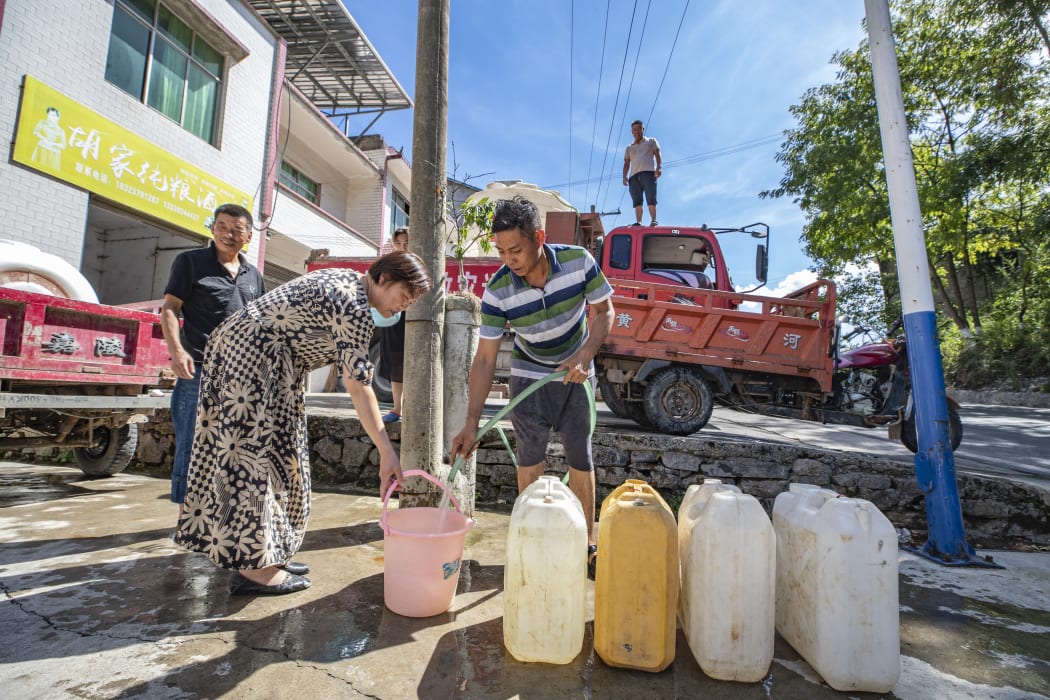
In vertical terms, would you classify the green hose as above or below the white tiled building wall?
below

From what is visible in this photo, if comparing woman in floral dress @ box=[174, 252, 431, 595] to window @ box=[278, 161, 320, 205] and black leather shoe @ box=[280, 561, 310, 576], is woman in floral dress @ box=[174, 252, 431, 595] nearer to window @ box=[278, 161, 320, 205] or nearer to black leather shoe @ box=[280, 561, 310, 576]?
black leather shoe @ box=[280, 561, 310, 576]

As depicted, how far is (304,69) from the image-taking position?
1116 cm

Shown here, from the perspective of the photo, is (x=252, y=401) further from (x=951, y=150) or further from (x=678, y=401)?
(x=951, y=150)

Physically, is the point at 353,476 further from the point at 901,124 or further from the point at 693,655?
the point at 901,124

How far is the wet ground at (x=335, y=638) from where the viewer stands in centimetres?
148

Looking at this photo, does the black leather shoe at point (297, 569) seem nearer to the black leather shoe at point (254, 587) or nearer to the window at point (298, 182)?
the black leather shoe at point (254, 587)

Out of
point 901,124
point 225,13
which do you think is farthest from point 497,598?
point 225,13

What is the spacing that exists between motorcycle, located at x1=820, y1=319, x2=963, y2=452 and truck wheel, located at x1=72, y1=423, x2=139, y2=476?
6176mm

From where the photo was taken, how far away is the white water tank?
3.01 metres

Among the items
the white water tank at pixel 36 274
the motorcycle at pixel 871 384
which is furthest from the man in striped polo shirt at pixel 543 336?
the motorcycle at pixel 871 384

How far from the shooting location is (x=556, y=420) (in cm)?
246

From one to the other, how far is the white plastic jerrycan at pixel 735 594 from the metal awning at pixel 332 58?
11.5 meters

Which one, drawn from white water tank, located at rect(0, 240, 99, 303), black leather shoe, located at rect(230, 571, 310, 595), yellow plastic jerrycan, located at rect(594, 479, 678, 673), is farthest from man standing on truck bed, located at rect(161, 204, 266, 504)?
yellow plastic jerrycan, located at rect(594, 479, 678, 673)

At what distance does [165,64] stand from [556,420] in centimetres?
797
